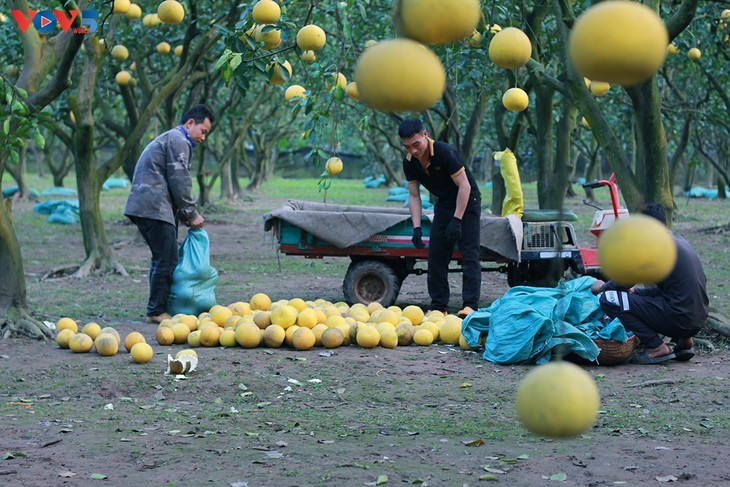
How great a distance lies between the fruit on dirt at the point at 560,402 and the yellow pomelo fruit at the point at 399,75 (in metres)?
0.55

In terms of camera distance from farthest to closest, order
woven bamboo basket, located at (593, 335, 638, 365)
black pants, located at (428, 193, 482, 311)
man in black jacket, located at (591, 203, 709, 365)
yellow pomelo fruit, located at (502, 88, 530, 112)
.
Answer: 1. black pants, located at (428, 193, 482, 311)
2. woven bamboo basket, located at (593, 335, 638, 365)
3. man in black jacket, located at (591, 203, 709, 365)
4. yellow pomelo fruit, located at (502, 88, 530, 112)

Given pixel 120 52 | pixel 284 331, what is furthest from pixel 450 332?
pixel 120 52

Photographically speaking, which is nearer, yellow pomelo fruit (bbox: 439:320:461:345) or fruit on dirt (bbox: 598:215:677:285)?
fruit on dirt (bbox: 598:215:677:285)

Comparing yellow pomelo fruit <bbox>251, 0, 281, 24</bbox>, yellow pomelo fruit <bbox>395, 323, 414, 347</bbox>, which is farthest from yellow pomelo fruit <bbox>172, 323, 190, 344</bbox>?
yellow pomelo fruit <bbox>251, 0, 281, 24</bbox>

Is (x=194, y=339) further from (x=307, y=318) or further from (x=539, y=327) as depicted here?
(x=539, y=327)

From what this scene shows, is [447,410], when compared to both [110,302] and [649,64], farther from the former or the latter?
[110,302]

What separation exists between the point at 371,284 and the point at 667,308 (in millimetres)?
3646

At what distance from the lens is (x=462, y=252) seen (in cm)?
868

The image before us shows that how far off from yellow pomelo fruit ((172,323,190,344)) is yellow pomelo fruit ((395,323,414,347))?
1.65 meters

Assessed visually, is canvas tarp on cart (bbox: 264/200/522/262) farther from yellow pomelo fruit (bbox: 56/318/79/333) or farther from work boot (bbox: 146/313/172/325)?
yellow pomelo fruit (bbox: 56/318/79/333)

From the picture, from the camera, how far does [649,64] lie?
151 cm

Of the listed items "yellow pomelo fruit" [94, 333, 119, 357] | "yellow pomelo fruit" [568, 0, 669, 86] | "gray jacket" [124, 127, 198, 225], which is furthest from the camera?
"gray jacket" [124, 127, 198, 225]

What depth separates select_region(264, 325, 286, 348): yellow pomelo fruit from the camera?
23.7 ft

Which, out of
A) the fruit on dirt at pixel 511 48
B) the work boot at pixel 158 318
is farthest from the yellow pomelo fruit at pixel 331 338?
the fruit on dirt at pixel 511 48
